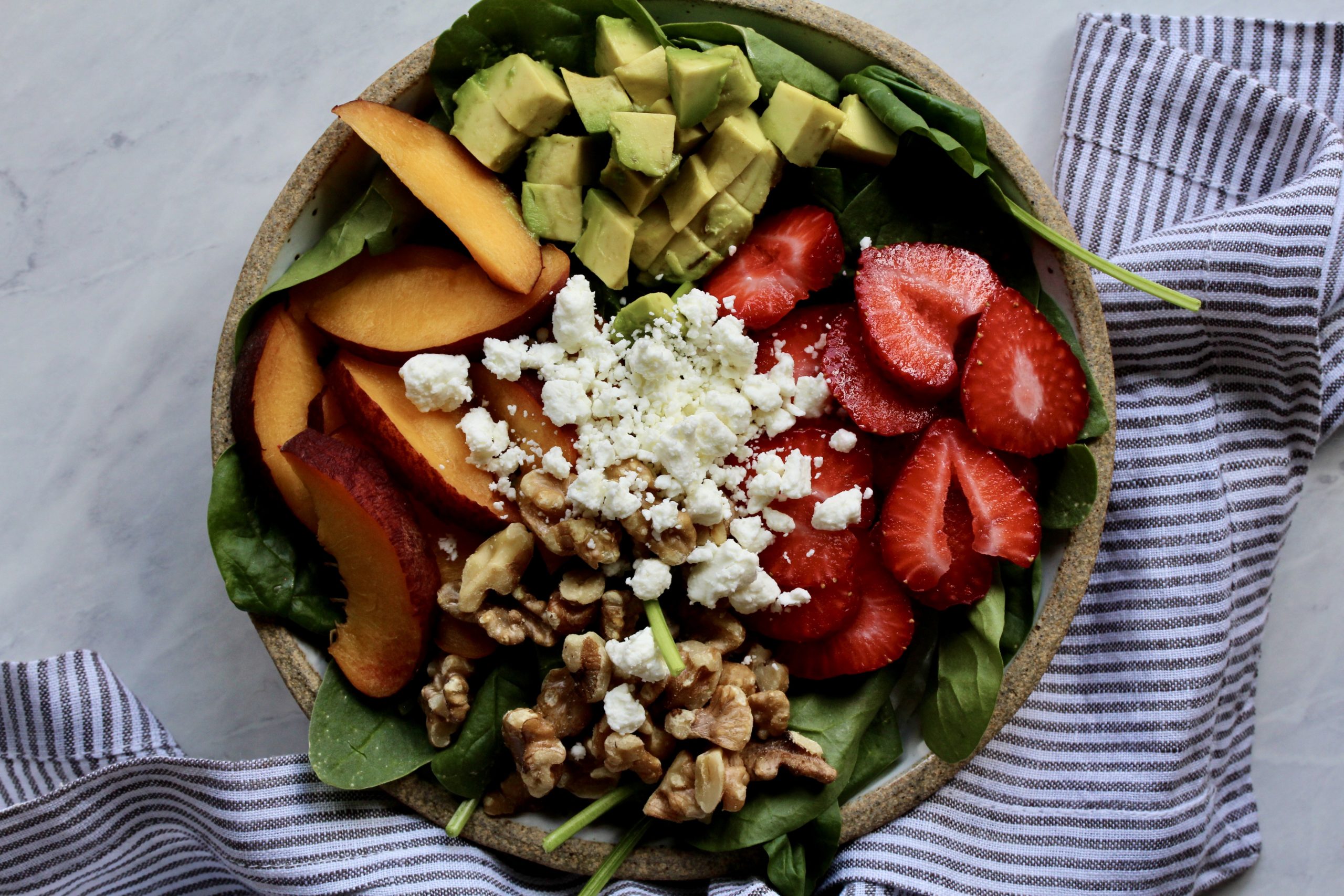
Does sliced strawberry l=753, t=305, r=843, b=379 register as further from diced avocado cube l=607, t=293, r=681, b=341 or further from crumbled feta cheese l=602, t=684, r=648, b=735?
crumbled feta cheese l=602, t=684, r=648, b=735

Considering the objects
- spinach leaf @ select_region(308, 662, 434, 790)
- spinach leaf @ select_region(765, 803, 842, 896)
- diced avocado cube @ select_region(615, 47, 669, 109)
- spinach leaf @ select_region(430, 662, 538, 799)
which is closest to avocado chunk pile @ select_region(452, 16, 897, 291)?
diced avocado cube @ select_region(615, 47, 669, 109)

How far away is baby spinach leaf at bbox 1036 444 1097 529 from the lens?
5.10 ft

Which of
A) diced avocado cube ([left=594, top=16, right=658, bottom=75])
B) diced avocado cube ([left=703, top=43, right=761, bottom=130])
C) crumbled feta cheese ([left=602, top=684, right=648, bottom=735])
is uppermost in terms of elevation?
diced avocado cube ([left=594, top=16, right=658, bottom=75])

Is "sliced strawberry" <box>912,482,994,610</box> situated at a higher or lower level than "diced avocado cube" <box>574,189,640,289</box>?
lower

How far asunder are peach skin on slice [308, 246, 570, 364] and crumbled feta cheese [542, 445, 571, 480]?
220mm

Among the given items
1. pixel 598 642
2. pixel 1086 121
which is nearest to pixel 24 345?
pixel 598 642

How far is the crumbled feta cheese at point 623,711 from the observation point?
147 cm

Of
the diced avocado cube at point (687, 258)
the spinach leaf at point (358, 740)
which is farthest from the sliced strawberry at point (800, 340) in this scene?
the spinach leaf at point (358, 740)

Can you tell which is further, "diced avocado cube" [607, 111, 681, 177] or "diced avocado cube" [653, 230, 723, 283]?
"diced avocado cube" [653, 230, 723, 283]

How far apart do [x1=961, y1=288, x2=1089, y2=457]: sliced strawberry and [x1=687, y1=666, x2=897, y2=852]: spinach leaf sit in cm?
44

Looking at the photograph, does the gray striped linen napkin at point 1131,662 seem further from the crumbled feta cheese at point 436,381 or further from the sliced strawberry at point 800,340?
A: the crumbled feta cheese at point 436,381

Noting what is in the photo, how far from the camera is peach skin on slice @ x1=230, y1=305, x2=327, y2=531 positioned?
1541 mm

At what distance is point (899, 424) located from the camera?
1562 mm

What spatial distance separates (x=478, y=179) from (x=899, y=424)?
2.52ft
